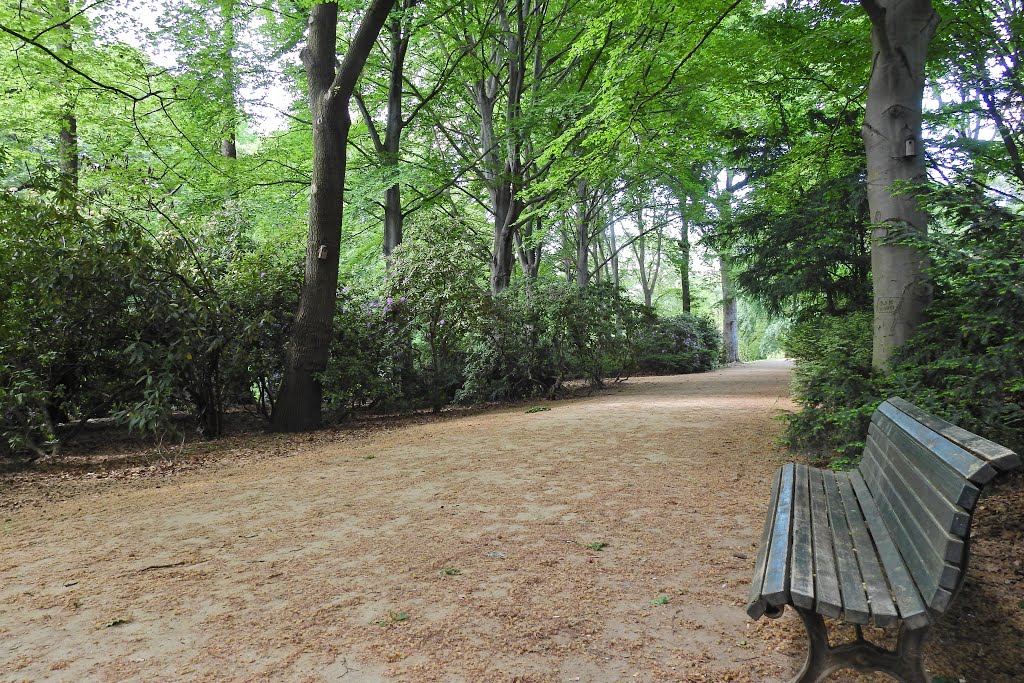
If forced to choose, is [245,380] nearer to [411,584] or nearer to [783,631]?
[411,584]

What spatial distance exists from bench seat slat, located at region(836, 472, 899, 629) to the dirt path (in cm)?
44

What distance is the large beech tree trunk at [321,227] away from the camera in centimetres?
877

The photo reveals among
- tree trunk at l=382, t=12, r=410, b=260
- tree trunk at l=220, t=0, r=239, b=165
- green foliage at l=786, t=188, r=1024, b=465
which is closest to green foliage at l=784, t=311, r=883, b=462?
green foliage at l=786, t=188, r=1024, b=465

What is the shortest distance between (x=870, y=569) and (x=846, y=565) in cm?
9

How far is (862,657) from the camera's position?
1.99 metres

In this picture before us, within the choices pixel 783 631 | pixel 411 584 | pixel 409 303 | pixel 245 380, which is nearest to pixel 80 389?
pixel 245 380

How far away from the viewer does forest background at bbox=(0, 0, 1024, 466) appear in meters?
5.35

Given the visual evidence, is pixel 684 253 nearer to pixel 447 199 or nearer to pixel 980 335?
pixel 447 199

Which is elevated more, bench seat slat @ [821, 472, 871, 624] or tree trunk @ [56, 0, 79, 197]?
tree trunk @ [56, 0, 79, 197]

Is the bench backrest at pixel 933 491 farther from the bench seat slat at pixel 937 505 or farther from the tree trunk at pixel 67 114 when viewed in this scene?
the tree trunk at pixel 67 114

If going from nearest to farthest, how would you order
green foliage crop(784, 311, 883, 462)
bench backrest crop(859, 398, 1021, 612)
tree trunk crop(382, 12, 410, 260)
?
1. bench backrest crop(859, 398, 1021, 612)
2. green foliage crop(784, 311, 883, 462)
3. tree trunk crop(382, 12, 410, 260)

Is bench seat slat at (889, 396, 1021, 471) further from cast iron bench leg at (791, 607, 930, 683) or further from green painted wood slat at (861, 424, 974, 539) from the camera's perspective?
cast iron bench leg at (791, 607, 930, 683)

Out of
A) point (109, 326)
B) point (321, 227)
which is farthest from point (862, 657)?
point (321, 227)

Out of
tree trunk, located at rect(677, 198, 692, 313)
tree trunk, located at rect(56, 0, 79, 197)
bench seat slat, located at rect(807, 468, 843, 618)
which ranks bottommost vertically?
bench seat slat, located at rect(807, 468, 843, 618)
